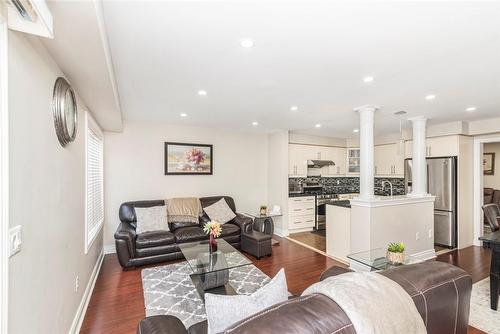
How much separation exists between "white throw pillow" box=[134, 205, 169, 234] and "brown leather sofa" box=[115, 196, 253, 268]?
11 cm

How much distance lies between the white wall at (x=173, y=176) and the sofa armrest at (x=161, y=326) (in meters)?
3.54

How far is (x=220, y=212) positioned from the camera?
4.69m

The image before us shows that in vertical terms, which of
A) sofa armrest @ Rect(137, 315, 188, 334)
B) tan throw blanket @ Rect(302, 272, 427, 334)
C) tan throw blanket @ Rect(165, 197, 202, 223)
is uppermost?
tan throw blanket @ Rect(302, 272, 427, 334)

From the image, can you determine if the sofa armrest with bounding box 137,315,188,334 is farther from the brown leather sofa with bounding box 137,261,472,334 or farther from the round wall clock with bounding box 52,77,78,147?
the round wall clock with bounding box 52,77,78,147

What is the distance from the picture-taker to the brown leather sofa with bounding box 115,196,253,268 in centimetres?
351

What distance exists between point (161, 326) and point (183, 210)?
3240 mm

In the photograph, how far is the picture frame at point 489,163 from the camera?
22.5 feet

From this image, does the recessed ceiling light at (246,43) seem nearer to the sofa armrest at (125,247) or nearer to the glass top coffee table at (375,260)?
the glass top coffee table at (375,260)

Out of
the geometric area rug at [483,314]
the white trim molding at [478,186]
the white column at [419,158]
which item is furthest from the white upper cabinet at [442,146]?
the geometric area rug at [483,314]

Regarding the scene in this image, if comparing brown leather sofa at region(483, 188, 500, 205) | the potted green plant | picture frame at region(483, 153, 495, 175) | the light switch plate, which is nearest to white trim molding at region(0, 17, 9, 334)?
the light switch plate

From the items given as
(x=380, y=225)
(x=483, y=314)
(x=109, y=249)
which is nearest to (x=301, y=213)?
(x=380, y=225)

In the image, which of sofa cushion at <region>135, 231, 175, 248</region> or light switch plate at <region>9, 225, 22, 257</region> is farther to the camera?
sofa cushion at <region>135, 231, 175, 248</region>

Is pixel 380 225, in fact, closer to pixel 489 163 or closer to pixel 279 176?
pixel 279 176

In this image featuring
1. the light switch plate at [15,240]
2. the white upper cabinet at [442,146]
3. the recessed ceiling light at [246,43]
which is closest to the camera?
the light switch plate at [15,240]
